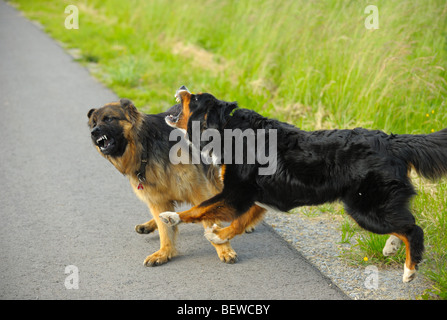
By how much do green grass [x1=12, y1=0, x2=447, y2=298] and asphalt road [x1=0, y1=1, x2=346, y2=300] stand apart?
959 millimetres

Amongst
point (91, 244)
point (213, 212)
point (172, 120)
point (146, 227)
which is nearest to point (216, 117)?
point (172, 120)

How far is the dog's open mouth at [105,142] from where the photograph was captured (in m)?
4.53

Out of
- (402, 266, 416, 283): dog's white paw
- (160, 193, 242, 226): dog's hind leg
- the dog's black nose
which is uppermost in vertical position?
the dog's black nose

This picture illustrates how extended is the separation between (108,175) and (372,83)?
3932 mm

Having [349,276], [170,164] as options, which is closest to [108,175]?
[170,164]

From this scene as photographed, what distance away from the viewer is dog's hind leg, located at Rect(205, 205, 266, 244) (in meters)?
4.39

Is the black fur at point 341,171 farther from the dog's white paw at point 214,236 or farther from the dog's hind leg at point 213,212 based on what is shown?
the dog's white paw at point 214,236

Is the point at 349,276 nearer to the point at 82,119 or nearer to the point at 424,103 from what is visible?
the point at 424,103

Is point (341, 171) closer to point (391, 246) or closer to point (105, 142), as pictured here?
point (391, 246)

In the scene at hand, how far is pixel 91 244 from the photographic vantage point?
16.1ft

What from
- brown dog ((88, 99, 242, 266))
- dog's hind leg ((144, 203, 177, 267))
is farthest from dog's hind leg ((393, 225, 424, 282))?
dog's hind leg ((144, 203, 177, 267))

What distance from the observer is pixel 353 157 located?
152 inches

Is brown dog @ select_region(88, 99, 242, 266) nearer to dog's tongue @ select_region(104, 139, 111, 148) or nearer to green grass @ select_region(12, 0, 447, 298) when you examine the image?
dog's tongue @ select_region(104, 139, 111, 148)

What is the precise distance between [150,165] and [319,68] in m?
4.11
